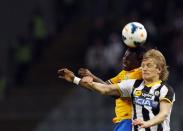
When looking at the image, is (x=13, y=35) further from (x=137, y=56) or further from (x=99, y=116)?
(x=137, y=56)

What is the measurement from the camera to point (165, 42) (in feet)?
56.7

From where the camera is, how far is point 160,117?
29.0ft

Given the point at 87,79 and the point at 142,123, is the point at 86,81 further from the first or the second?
the point at 142,123

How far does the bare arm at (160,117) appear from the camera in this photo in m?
8.76

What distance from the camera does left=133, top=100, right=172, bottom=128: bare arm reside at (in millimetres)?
8758

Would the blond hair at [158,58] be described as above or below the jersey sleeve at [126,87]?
above

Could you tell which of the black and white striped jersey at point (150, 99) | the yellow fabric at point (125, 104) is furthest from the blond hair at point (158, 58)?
the yellow fabric at point (125, 104)

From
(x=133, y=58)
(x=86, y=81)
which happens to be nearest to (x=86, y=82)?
(x=86, y=81)

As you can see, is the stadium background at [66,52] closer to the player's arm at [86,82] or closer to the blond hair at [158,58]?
the player's arm at [86,82]

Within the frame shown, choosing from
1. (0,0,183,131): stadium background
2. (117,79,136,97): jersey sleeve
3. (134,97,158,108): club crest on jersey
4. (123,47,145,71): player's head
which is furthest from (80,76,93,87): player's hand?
(0,0,183,131): stadium background

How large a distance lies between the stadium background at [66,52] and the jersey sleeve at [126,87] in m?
7.15

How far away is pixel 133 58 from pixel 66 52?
1134 cm

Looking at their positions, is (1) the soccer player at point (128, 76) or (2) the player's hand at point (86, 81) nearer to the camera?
(2) the player's hand at point (86, 81)

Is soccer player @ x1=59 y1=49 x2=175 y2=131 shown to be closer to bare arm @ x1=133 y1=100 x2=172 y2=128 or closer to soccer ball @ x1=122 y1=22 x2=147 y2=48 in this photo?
bare arm @ x1=133 y1=100 x2=172 y2=128
